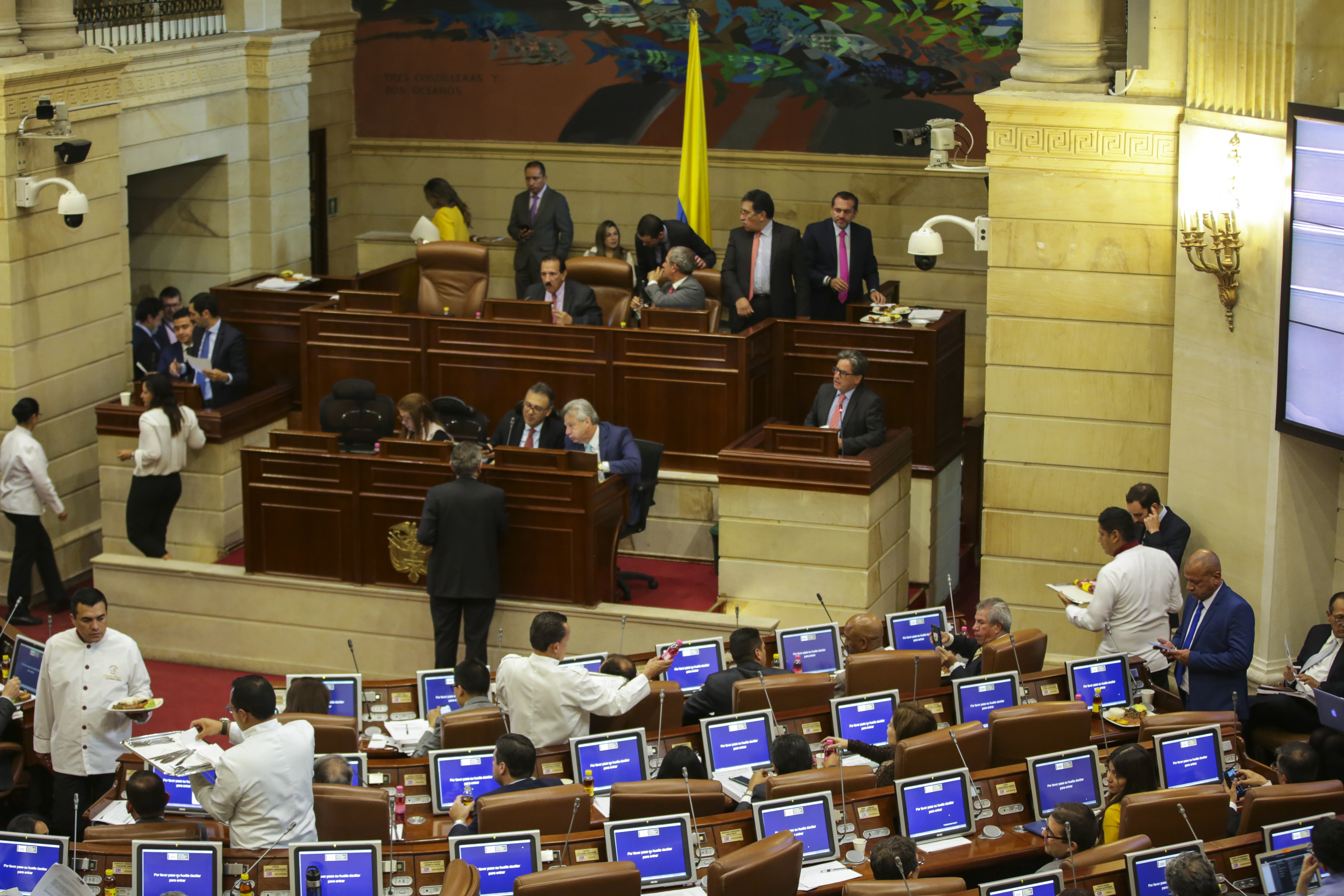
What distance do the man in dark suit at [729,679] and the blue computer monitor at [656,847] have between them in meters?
1.33

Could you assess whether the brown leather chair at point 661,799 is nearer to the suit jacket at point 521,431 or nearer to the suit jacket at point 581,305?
the suit jacket at point 521,431

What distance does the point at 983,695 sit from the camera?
7.25 meters

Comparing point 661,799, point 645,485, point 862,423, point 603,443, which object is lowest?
point 661,799

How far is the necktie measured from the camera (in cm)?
1105

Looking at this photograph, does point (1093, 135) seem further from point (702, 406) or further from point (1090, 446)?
point (702, 406)

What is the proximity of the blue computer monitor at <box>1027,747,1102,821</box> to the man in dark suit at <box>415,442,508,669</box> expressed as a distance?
11.5ft

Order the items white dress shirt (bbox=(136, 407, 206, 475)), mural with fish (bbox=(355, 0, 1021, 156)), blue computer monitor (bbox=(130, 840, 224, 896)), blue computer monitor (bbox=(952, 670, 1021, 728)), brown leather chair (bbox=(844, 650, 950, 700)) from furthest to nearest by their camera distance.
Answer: mural with fish (bbox=(355, 0, 1021, 156))
white dress shirt (bbox=(136, 407, 206, 475))
brown leather chair (bbox=(844, 650, 950, 700))
blue computer monitor (bbox=(952, 670, 1021, 728))
blue computer monitor (bbox=(130, 840, 224, 896))

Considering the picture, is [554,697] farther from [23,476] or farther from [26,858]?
[23,476]

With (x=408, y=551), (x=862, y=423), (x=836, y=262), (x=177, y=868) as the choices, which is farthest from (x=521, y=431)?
(x=177, y=868)

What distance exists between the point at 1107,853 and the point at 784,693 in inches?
72.1

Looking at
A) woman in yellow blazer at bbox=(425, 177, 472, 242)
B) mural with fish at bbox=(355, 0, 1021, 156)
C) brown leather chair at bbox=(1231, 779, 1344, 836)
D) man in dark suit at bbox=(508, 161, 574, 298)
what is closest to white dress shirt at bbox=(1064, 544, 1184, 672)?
brown leather chair at bbox=(1231, 779, 1344, 836)

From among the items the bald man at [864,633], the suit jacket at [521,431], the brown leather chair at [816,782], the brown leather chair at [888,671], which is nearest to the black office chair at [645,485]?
the suit jacket at [521,431]

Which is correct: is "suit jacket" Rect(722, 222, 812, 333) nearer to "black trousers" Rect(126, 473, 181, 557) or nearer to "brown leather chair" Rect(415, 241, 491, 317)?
"brown leather chair" Rect(415, 241, 491, 317)

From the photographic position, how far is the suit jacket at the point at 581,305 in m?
11.0
